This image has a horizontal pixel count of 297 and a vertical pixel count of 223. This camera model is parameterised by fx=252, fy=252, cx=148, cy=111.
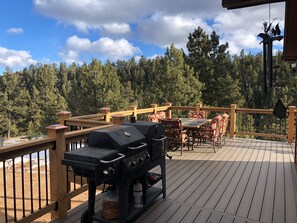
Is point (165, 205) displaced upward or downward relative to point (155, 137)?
downward

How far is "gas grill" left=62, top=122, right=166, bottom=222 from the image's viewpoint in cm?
211

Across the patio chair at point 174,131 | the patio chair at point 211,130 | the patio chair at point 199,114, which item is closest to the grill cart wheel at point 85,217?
the patio chair at point 174,131

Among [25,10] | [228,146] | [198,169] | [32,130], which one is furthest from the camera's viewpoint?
[25,10]

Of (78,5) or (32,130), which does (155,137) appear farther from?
(32,130)

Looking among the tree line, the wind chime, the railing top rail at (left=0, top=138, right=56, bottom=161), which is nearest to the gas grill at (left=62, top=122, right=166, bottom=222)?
the railing top rail at (left=0, top=138, right=56, bottom=161)

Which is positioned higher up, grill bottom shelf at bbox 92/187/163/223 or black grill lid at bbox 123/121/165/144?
black grill lid at bbox 123/121/165/144

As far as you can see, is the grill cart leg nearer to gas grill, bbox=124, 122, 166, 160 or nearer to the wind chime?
gas grill, bbox=124, 122, 166, 160

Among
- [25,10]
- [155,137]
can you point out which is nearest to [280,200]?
[155,137]

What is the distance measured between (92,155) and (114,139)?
0.91 feet

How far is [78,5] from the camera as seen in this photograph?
14133mm

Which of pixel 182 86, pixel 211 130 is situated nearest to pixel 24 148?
pixel 211 130

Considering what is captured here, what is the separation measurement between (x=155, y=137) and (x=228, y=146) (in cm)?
443

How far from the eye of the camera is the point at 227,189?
3.81 meters

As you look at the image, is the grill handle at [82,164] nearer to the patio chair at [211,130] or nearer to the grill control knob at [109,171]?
the grill control knob at [109,171]
